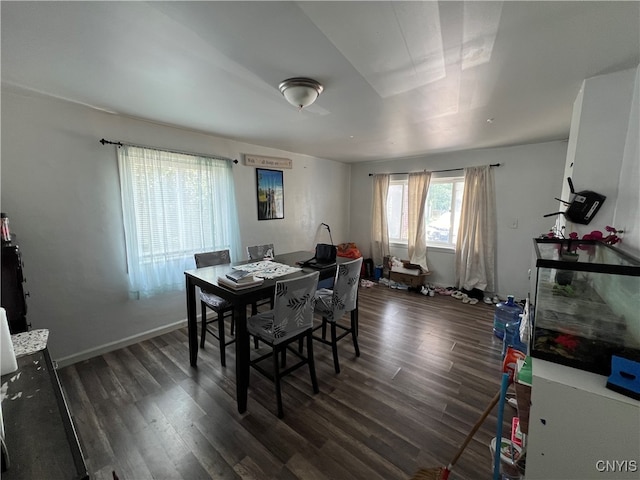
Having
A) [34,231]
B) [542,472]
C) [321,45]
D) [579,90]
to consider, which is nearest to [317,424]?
[542,472]

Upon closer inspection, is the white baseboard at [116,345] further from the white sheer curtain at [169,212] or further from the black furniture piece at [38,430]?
the black furniture piece at [38,430]

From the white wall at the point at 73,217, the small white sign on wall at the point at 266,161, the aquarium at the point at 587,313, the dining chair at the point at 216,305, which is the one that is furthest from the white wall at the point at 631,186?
the white wall at the point at 73,217

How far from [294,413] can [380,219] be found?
3.89 m

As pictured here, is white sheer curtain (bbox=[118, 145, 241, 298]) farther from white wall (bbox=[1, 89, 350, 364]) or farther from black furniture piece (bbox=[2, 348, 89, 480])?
black furniture piece (bbox=[2, 348, 89, 480])

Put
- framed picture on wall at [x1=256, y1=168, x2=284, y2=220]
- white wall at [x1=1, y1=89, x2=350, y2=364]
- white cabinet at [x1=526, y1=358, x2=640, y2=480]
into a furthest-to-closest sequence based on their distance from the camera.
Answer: framed picture on wall at [x1=256, y1=168, x2=284, y2=220] → white wall at [x1=1, y1=89, x2=350, y2=364] → white cabinet at [x1=526, y1=358, x2=640, y2=480]

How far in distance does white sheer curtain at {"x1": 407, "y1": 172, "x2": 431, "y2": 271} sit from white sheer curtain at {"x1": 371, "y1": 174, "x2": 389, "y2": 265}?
49 cm

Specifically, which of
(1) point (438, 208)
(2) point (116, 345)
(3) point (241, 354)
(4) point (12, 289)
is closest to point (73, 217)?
(4) point (12, 289)

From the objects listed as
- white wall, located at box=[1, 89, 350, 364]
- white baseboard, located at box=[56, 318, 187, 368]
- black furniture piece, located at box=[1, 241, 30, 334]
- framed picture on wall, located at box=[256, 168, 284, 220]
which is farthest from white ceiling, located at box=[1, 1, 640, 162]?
white baseboard, located at box=[56, 318, 187, 368]

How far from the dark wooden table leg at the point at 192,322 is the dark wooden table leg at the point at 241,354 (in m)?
0.71

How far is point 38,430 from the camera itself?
0.74m

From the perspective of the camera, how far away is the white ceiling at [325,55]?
108cm

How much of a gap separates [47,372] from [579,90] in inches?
139

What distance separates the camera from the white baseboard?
2236mm

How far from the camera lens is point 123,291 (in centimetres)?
252
